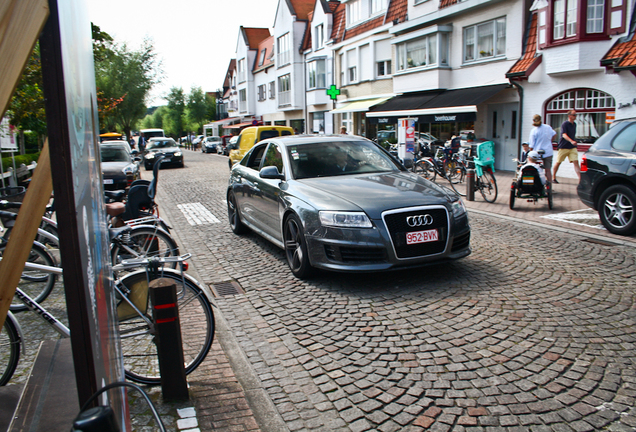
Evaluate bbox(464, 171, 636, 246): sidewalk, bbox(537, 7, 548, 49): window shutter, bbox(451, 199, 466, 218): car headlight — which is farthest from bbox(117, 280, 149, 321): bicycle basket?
bbox(537, 7, 548, 49): window shutter

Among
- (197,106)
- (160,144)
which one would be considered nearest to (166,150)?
(160,144)

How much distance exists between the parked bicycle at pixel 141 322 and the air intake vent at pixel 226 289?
204 centimetres

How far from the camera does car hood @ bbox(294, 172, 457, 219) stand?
5.64 m

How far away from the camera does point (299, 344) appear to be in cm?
440

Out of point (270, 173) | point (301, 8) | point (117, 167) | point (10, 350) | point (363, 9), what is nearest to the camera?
point (10, 350)

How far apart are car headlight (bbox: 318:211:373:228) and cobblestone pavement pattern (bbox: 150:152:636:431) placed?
72 centimetres

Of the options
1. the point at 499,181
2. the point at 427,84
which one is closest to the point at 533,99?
the point at 499,181

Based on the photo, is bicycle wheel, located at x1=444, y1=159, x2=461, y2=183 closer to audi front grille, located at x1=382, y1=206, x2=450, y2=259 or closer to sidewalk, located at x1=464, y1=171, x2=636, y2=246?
sidewalk, located at x1=464, y1=171, x2=636, y2=246

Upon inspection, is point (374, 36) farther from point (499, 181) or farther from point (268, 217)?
point (268, 217)

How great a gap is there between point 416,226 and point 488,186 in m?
7.34

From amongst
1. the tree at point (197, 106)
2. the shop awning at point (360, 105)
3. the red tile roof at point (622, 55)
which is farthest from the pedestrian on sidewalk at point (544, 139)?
the tree at point (197, 106)

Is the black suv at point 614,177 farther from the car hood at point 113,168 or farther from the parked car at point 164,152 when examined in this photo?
the parked car at point 164,152

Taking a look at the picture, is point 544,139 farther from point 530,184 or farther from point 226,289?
point 226,289

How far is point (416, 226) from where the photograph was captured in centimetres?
556
